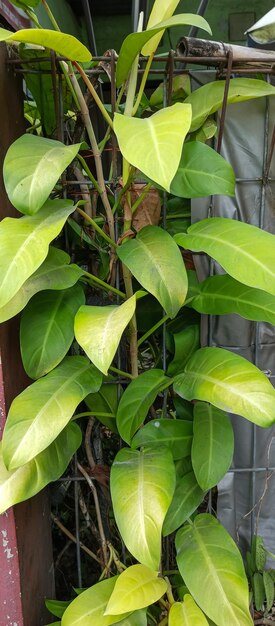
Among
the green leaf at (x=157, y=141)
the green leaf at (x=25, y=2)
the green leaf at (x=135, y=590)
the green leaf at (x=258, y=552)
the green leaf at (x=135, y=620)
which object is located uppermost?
the green leaf at (x=25, y=2)

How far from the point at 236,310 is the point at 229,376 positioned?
0.51 feet

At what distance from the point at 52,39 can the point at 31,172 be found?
0.22 m

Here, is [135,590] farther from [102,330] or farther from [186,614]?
[102,330]

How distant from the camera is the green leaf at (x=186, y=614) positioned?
0.98m

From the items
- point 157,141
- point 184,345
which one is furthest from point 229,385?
point 157,141

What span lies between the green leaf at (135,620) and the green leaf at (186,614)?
0.06 meters

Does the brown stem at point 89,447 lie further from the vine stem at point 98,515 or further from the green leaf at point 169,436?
the green leaf at point 169,436

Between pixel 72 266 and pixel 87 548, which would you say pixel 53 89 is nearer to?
pixel 72 266

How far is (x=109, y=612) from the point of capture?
3.02 feet

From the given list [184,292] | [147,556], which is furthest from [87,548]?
[184,292]

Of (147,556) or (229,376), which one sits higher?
(229,376)

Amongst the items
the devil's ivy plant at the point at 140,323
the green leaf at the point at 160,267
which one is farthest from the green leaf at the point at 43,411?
the green leaf at the point at 160,267

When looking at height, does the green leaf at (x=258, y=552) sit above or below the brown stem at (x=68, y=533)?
below

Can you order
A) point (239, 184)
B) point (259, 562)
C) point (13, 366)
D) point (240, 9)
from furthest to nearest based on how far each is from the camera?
1. point (240, 9)
2. point (259, 562)
3. point (239, 184)
4. point (13, 366)
